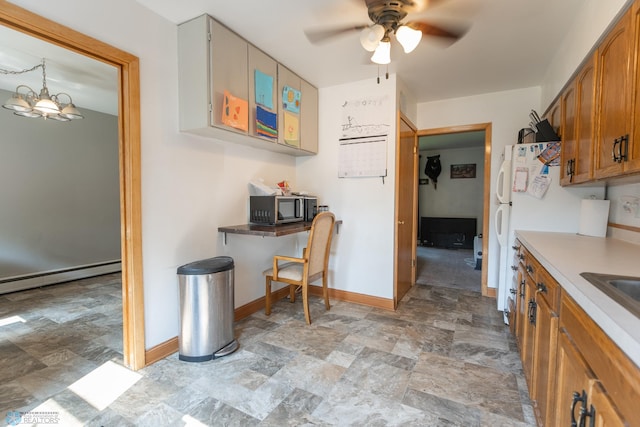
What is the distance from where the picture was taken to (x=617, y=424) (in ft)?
2.20

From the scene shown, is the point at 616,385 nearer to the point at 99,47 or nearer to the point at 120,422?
the point at 120,422

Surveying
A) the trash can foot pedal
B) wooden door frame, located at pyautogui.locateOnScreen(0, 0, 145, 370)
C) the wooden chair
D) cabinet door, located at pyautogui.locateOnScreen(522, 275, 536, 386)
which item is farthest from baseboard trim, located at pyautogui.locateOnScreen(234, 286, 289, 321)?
cabinet door, located at pyautogui.locateOnScreen(522, 275, 536, 386)

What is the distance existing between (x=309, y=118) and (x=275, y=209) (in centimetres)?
121

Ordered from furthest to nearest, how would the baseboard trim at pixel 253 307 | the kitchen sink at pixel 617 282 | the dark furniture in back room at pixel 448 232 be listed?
the dark furniture in back room at pixel 448 232 < the baseboard trim at pixel 253 307 < the kitchen sink at pixel 617 282

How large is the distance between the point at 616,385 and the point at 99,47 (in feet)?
8.77

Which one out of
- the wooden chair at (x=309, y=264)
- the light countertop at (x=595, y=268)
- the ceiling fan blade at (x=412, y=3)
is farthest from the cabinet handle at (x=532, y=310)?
the ceiling fan blade at (x=412, y=3)

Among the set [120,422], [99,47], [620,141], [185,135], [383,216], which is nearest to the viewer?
[620,141]

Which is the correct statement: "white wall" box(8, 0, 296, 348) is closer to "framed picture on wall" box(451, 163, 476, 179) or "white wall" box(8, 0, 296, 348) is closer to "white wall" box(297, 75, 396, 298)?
"white wall" box(297, 75, 396, 298)

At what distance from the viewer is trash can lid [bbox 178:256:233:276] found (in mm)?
1987

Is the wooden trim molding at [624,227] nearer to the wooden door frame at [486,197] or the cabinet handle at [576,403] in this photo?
the wooden door frame at [486,197]

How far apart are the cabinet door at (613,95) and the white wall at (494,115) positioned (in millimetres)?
1824

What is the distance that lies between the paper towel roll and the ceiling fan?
1.63 metres

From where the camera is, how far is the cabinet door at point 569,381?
88 cm

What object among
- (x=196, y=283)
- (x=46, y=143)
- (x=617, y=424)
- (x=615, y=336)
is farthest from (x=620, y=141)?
(x=46, y=143)
